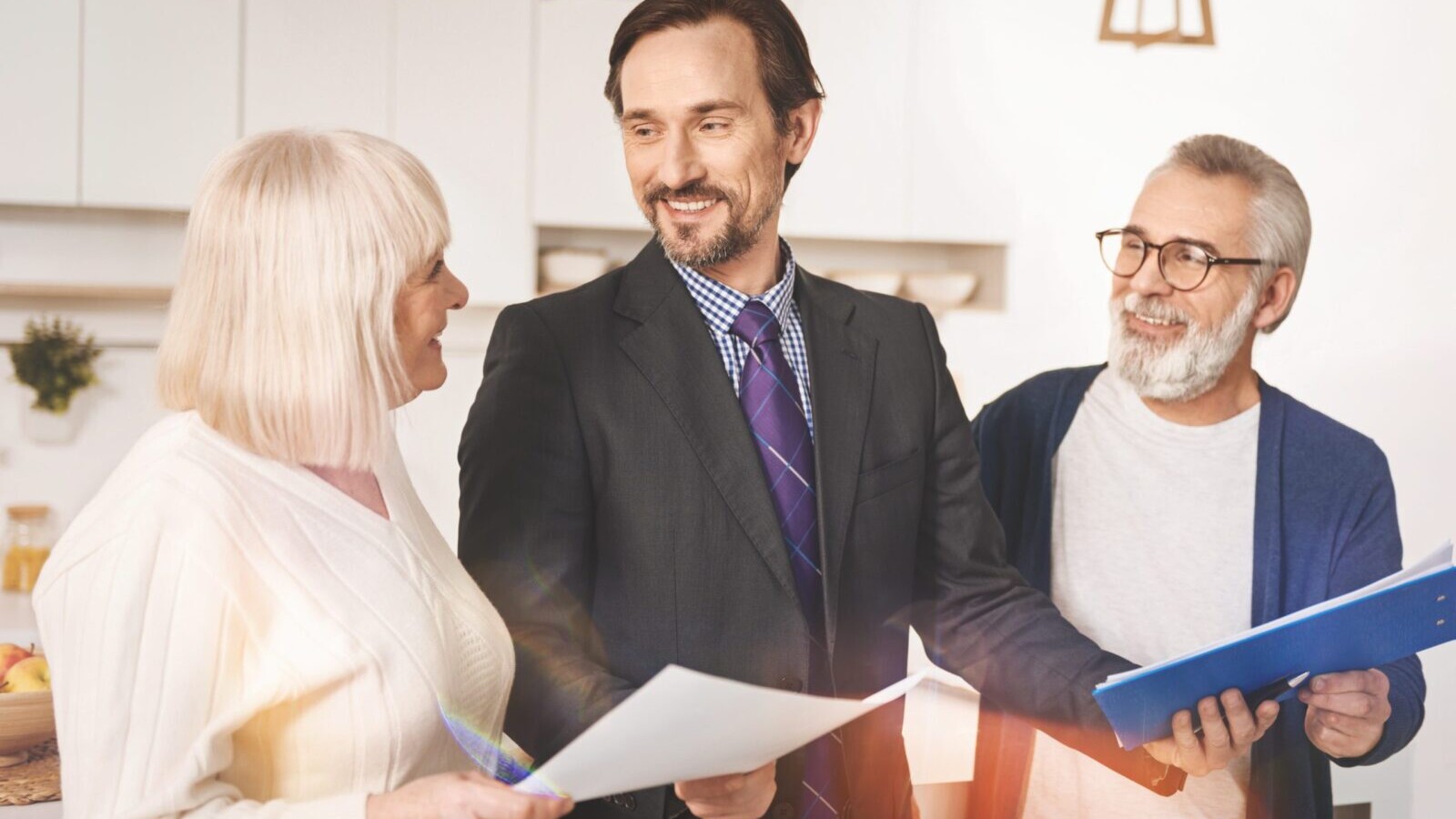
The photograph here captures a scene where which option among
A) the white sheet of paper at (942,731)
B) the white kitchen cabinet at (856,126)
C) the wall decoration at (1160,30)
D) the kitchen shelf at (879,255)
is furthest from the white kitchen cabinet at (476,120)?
the white sheet of paper at (942,731)

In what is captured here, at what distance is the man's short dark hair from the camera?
1439mm

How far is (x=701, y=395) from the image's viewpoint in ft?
4.51

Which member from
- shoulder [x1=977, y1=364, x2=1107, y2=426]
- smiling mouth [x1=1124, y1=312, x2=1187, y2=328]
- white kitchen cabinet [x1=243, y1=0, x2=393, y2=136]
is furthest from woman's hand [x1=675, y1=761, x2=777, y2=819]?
white kitchen cabinet [x1=243, y1=0, x2=393, y2=136]

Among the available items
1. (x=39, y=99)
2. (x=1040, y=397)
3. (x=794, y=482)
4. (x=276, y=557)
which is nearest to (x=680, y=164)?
(x=794, y=482)

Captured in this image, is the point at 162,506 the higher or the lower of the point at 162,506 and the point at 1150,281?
the lower

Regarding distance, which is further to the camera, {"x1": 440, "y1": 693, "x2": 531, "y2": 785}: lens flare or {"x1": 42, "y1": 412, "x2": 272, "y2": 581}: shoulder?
{"x1": 440, "y1": 693, "x2": 531, "y2": 785}: lens flare

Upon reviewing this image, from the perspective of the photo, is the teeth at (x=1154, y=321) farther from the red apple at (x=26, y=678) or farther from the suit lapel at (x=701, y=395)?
the red apple at (x=26, y=678)

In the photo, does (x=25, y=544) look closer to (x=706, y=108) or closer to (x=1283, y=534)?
(x=706, y=108)

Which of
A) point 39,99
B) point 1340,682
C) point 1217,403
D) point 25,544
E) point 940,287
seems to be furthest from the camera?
point 940,287

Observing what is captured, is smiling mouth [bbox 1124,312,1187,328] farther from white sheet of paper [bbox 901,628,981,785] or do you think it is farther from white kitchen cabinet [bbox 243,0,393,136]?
white kitchen cabinet [bbox 243,0,393,136]

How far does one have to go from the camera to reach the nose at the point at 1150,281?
189cm

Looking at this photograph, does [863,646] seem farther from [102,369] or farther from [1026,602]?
[102,369]

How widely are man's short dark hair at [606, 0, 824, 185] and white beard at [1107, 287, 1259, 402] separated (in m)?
0.62

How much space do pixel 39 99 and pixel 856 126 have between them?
2.13m
